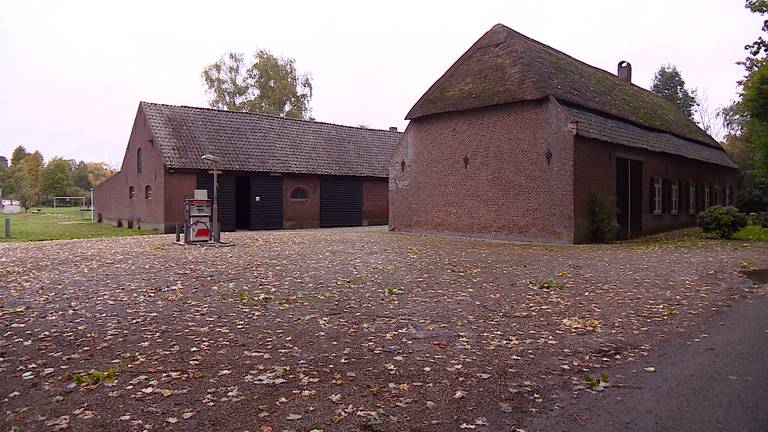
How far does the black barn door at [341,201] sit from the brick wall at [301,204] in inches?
14.7

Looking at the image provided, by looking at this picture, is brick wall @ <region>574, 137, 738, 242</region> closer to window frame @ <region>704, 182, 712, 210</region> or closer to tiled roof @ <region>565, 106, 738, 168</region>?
tiled roof @ <region>565, 106, 738, 168</region>

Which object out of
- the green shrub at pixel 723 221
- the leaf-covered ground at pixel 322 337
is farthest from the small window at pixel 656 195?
the leaf-covered ground at pixel 322 337

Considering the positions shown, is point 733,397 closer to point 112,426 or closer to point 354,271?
point 112,426

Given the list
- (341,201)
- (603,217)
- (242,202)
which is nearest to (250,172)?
(242,202)

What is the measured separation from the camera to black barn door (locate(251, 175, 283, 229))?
2695cm

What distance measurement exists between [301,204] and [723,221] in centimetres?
1905

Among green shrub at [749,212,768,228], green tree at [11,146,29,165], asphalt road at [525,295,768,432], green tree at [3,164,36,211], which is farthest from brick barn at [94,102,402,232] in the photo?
green tree at [11,146,29,165]

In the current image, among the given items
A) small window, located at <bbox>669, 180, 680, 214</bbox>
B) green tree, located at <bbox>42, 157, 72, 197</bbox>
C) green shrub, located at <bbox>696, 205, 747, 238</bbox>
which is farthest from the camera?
green tree, located at <bbox>42, 157, 72, 197</bbox>

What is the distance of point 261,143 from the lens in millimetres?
28703

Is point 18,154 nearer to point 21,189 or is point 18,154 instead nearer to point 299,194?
point 21,189

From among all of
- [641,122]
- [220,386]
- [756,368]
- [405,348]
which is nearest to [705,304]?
[756,368]

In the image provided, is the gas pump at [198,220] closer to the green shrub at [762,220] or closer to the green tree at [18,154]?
the green shrub at [762,220]

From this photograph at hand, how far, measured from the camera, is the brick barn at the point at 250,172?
25.2m

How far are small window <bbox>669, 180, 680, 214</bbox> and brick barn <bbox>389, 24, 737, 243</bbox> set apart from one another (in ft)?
0.16
